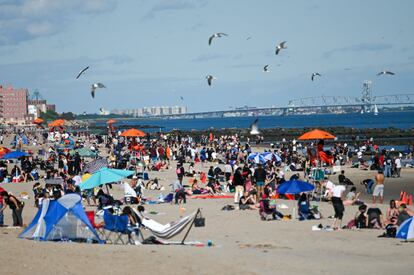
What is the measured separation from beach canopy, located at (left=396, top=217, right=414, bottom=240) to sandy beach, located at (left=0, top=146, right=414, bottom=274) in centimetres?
26

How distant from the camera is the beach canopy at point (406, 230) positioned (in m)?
13.7

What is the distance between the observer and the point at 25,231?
1364 cm

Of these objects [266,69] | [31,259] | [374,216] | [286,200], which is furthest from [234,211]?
[266,69]

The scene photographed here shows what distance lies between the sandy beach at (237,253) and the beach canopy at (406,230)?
0.86 ft

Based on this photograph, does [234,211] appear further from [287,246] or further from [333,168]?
[333,168]

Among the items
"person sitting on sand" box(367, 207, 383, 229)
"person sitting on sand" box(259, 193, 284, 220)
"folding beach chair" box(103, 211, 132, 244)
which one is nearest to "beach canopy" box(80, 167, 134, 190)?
"person sitting on sand" box(259, 193, 284, 220)

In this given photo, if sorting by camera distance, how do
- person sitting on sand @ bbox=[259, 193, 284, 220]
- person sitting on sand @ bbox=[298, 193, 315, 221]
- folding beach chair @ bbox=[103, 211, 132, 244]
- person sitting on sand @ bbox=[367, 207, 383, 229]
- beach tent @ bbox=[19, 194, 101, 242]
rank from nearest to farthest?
beach tent @ bbox=[19, 194, 101, 242], folding beach chair @ bbox=[103, 211, 132, 244], person sitting on sand @ bbox=[367, 207, 383, 229], person sitting on sand @ bbox=[298, 193, 315, 221], person sitting on sand @ bbox=[259, 193, 284, 220]

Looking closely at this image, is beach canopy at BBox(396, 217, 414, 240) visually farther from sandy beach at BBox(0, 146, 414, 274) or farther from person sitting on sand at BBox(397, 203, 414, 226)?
person sitting on sand at BBox(397, 203, 414, 226)

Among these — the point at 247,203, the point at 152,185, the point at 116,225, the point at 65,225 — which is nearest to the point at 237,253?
the point at 116,225

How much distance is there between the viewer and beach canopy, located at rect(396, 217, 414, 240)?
539 inches

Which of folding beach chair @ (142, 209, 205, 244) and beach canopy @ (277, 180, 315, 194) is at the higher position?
beach canopy @ (277, 180, 315, 194)

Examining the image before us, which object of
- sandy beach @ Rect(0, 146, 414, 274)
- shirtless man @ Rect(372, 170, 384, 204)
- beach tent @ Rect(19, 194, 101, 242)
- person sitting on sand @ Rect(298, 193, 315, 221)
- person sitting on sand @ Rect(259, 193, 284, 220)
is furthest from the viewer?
shirtless man @ Rect(372, 170, 384, 204)

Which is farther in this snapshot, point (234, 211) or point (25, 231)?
point (234, 211)

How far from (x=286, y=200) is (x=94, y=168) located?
6349 mm
